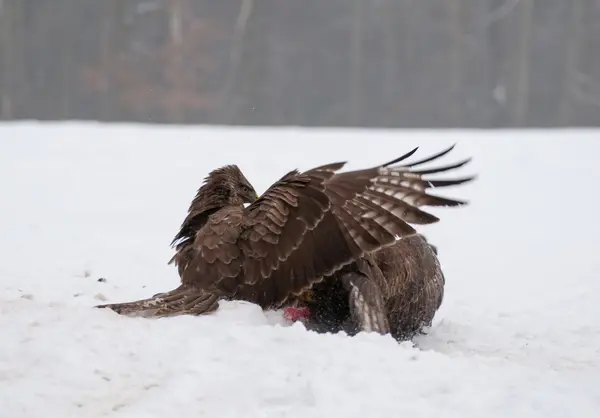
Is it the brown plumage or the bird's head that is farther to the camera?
the bird's head

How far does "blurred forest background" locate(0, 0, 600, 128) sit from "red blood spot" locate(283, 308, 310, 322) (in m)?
27.3

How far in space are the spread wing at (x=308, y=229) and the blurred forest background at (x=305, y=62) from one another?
27.3m

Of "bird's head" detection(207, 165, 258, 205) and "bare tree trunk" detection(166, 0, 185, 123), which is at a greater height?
"bare tree trunk" detection(166, 0, 185, 123)

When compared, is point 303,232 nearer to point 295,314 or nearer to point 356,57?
point 295,314

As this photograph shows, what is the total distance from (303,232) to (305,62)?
107ft

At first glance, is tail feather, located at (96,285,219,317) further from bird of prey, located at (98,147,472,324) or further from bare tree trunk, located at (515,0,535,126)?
bare tree trunk, located at (515,0,535,126)

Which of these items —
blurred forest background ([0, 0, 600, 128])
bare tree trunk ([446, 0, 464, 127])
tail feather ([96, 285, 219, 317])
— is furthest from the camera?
bare tree trunk ([446, 0, 464, 127])

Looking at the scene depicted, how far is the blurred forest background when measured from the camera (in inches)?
1294

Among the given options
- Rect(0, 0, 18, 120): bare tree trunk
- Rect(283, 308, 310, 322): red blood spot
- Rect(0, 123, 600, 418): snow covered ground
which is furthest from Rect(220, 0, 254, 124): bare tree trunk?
Rect(283, 308, 310, 322): red blood spot

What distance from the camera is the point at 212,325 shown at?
412 centimetres

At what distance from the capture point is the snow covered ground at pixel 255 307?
351cm

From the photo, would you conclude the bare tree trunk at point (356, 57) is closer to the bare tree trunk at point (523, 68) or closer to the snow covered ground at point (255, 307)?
the bare tree trunk at point (523, 68)

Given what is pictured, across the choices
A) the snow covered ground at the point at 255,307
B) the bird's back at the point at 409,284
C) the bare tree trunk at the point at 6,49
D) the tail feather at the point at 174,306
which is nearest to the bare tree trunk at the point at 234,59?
the bare tree trunk at the point at 6,49

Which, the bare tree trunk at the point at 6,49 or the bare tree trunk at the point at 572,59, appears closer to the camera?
the bare tree trunk at the point at 6,49
